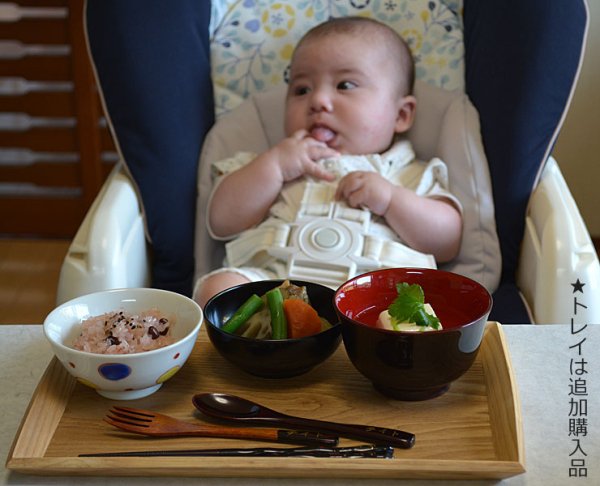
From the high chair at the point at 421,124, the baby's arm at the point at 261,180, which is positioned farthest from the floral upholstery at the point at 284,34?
the baby's arm at the point at 261,180

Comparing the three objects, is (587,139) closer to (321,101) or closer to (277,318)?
(321,101)

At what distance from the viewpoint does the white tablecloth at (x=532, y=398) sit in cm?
74

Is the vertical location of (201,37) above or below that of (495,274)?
above

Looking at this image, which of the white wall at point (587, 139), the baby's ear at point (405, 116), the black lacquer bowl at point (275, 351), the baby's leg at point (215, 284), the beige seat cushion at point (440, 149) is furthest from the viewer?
the white wall at point (587, 139)

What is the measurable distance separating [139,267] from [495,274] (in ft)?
2.20

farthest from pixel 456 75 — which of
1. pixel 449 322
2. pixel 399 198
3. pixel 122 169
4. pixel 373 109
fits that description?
pixel 449 322

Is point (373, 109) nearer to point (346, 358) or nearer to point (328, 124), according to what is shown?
point (328, 124)

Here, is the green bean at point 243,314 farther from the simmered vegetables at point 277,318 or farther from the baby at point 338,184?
the baby at point 338,184

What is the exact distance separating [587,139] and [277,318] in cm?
182

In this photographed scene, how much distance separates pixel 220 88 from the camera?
5.74 feet

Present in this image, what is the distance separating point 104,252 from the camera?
133 cm

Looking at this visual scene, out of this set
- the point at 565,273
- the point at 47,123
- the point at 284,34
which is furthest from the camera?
the point at 47,123

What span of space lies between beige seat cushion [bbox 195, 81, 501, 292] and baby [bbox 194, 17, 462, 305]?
28 mm

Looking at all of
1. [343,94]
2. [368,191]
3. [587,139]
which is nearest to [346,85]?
[343,94]
